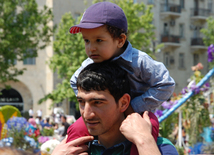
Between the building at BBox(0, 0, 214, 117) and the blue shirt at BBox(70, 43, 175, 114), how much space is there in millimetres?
26753

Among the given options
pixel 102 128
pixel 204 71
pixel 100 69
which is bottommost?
pixel 204 71

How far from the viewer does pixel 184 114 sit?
28.0 ft

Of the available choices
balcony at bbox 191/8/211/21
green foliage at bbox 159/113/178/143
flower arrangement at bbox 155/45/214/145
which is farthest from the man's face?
balcony at bbox 191/8/211/21

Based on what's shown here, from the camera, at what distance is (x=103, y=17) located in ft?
7.88

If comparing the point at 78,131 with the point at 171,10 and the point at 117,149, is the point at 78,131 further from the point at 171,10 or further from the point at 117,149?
the point at 171,10

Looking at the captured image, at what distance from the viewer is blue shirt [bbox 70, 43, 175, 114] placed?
8.24 feet

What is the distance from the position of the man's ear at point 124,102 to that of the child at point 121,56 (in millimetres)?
80

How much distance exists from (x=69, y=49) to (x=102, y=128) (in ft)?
66.2

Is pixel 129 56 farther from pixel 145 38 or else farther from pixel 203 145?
pixel 145 38

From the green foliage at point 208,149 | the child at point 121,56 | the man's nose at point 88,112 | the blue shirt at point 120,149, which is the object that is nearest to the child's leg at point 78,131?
the child at point 121,56

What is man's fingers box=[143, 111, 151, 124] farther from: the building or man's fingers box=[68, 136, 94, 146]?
the building

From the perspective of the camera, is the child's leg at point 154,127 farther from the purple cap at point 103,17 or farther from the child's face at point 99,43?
the purple cap at point 103,17

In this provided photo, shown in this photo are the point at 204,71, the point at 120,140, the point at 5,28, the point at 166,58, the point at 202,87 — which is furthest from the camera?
the point at 204,71

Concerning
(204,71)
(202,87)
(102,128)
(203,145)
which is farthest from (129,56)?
(204,71)
